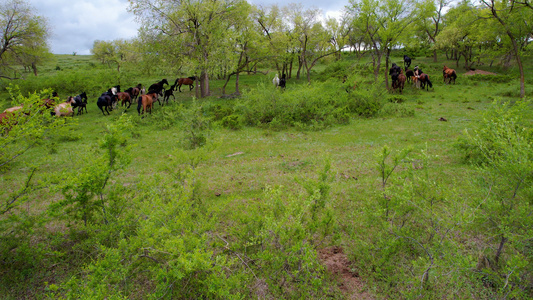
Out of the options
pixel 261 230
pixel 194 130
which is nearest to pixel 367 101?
pixel 194 130

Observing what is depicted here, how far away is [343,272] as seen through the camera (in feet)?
12.3

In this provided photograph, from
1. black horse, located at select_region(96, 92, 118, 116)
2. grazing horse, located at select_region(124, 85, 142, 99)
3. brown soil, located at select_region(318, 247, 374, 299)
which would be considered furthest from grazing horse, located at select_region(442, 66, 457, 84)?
black horse, located at select_region(96, 92, 118, 116)

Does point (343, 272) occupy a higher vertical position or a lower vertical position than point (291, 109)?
lower

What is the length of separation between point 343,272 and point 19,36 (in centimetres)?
3152

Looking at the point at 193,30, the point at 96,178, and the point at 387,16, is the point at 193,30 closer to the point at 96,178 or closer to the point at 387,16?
the point at 387,16

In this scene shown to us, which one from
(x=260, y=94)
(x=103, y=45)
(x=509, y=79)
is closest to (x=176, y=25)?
(x=260, y=94)

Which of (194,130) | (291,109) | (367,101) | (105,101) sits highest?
(105,101)

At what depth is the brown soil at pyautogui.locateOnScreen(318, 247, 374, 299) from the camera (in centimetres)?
339

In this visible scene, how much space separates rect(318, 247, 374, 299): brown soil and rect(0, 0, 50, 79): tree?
30729mm

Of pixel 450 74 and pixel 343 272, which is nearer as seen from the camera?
pixel 343 272

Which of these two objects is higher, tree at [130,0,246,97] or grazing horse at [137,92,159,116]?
tree at [130,0,246,97]

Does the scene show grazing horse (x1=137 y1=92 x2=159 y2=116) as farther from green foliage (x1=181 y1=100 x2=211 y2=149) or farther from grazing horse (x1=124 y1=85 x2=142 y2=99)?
green foliage (x1=181 y1=100 x2=211 y2=149)

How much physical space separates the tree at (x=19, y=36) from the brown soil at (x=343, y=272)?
3073cm

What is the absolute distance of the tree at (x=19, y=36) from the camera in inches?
874
